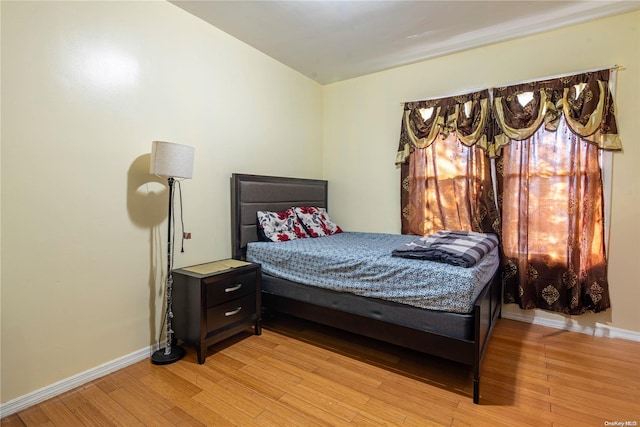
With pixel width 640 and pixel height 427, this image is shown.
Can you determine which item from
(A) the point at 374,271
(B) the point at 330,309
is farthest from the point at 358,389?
(A) the point at 374,271

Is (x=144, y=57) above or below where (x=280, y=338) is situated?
above

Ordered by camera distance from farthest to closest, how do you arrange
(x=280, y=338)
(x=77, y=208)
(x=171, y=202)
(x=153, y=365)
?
(x=280, y=338), (x=171, y=202), (x=153, y=365), (x=77, y=208)

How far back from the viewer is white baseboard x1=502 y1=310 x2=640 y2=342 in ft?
8.44

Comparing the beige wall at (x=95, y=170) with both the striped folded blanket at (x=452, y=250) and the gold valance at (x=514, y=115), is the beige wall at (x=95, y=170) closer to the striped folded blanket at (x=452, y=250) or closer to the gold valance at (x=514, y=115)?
the striped folded blanket at (x=452, y=250)

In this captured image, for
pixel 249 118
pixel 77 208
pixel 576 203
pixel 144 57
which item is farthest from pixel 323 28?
pixel 576 203

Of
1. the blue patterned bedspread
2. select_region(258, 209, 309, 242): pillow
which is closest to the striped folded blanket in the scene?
the blue patterned bedspread

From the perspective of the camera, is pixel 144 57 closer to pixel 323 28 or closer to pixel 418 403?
pixel 323 28

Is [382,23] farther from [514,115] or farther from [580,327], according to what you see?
[580,327]

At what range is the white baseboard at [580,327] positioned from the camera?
2572mm

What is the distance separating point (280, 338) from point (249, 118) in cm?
215

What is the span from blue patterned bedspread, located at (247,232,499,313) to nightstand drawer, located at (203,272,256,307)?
237mm

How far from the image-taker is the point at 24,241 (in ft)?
5.71

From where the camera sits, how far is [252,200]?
3.05 m

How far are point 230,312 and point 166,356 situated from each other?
1.71 feet
